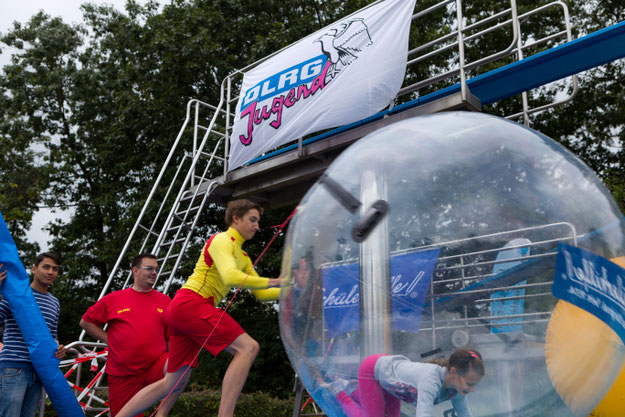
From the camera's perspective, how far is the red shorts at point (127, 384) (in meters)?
4.49

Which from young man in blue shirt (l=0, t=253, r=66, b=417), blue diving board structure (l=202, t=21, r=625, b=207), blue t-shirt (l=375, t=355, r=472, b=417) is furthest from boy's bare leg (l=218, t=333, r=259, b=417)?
blue diving board structure (l=202, t=21, r=625, b=207)

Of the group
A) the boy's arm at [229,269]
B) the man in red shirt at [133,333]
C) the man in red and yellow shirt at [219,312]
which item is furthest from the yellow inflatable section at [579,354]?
the man in red shirt at [133,333]

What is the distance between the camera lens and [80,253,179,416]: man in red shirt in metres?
4.53

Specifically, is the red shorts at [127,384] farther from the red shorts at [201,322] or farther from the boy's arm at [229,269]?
the boy's arm at [229,269]

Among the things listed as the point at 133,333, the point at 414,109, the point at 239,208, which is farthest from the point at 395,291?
the point at 414,109

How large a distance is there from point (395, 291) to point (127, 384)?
3399 millimetres

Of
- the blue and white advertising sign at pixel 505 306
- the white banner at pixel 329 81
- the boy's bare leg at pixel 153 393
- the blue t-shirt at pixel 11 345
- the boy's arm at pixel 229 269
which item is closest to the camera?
the blue and white advertising sign at pixel 505 306

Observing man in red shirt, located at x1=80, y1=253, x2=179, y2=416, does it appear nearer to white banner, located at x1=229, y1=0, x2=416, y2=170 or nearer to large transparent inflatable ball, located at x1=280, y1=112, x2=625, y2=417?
white banner, located at x1=229, y1=0, x2=416, y2=170

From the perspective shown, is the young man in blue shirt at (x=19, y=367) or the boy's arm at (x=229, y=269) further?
the young man in blue shirt at (x=19, y=367)

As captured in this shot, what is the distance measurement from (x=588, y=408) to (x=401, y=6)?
481 centimetres

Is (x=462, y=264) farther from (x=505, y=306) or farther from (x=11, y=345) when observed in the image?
(x=11, y=345)

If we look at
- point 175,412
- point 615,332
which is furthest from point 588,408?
point 175,412

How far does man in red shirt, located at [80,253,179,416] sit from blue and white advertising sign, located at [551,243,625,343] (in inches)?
135

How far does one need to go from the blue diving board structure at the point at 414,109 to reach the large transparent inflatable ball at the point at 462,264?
3.28 meters
